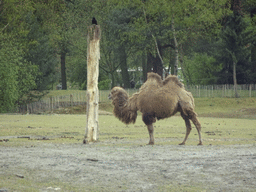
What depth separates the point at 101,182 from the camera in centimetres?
876

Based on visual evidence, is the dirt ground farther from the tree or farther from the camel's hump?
the tree

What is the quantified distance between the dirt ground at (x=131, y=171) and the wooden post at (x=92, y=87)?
430 centimetres

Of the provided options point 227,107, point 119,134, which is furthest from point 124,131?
point 227,107

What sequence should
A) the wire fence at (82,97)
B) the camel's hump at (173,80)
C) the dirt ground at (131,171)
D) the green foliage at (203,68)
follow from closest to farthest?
the dirt ground at (131,171)
the camel's hump at (173,80)
the wire fence at (82,97)
the green foliage at (203,68)

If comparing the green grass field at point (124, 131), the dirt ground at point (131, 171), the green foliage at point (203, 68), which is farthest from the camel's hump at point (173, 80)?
the green foliage at point (203, 68)

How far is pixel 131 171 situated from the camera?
31.1 feet

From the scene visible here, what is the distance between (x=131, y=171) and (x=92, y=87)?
703 centimetres

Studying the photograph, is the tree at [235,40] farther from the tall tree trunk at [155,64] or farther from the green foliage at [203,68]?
the green foliage at [203,68]

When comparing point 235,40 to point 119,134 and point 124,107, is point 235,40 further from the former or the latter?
point 124,107

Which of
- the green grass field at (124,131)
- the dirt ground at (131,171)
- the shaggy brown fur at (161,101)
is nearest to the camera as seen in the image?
the dirt ground at (131,171)

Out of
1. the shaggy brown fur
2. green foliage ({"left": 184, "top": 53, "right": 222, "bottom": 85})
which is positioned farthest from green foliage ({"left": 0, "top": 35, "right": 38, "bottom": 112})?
the shaggy brown fur

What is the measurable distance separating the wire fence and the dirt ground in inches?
1412

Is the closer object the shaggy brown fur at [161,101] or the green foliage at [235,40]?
the shaggy brown fur at [161,101]

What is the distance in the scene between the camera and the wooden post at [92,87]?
52.3ft
